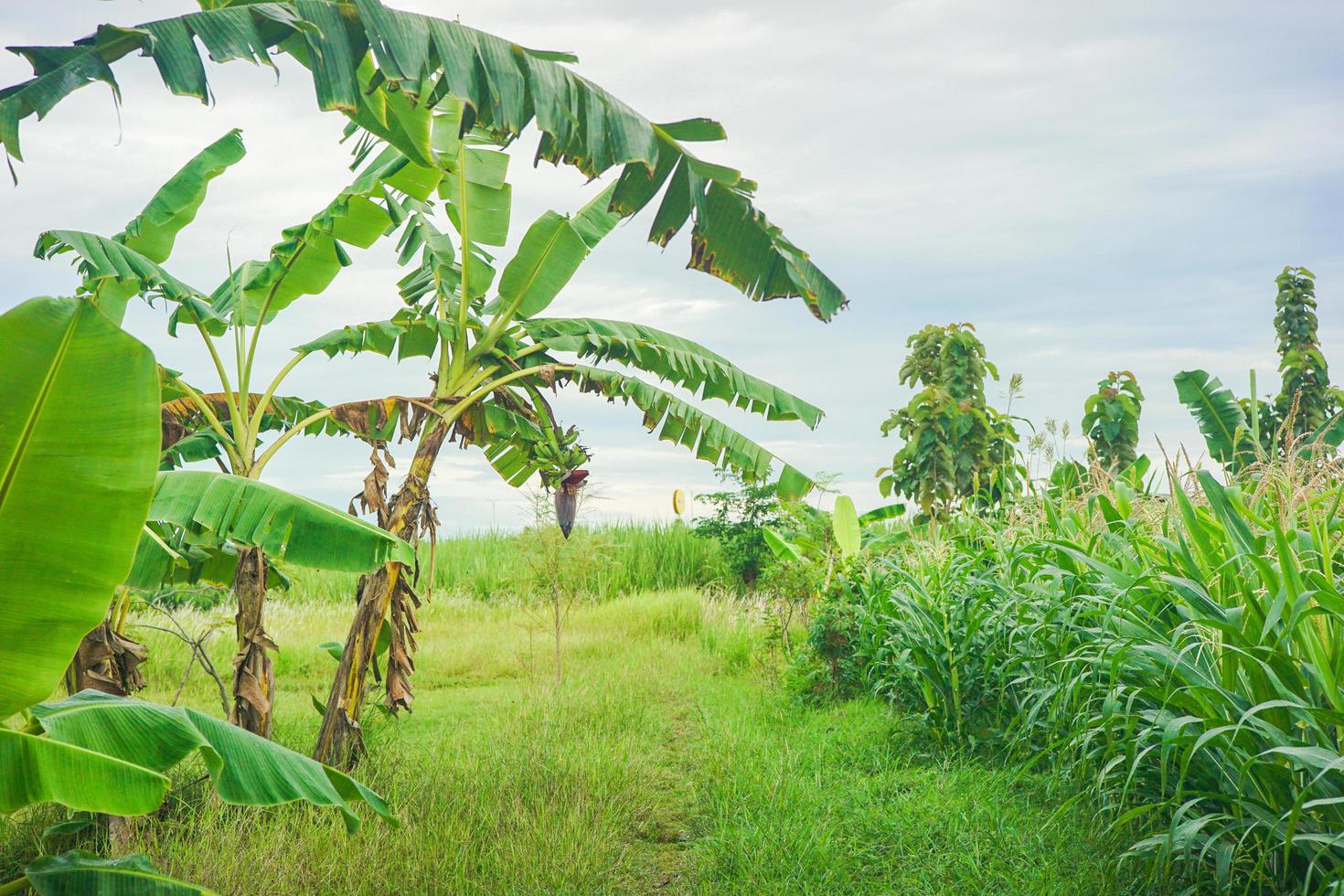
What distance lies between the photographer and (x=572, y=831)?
4910 millimetres

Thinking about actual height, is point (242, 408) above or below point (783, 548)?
above

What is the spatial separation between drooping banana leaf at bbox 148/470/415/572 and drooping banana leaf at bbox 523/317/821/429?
98.2 inches

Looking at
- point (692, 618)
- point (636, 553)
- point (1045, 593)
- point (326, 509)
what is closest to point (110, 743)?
point (326, 509)

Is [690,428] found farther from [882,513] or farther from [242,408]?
[882,513]

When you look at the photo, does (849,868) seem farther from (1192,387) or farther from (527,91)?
(1192,387)

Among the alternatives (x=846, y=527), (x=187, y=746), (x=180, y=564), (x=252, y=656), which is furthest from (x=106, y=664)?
(x=846, y=527)

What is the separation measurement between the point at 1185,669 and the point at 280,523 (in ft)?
14.0

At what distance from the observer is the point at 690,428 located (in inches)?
293

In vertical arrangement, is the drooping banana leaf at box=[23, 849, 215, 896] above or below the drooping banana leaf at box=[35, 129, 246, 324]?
below

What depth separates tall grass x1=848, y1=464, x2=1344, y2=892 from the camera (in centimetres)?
330

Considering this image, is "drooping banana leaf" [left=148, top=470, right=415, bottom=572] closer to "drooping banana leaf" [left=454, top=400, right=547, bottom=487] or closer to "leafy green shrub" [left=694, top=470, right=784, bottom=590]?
"drooping banana leaf" [left=454, top=400, right=547, bottom=487]

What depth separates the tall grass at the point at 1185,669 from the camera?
3.30 metres

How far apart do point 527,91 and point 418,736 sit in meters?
5.56

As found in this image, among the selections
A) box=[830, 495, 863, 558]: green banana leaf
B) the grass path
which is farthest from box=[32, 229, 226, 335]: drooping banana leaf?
box=[830, 495, 863, 558]: green banana leaf
